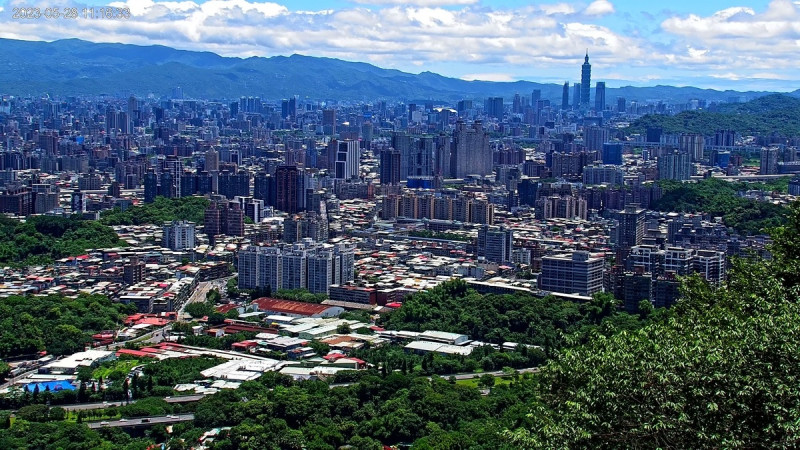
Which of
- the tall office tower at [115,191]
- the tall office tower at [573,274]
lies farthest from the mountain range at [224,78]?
the tall office tower at [573,274]

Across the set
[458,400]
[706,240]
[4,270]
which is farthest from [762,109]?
[458,400]

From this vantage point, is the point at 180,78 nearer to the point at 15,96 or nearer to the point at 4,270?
the point at 15,96

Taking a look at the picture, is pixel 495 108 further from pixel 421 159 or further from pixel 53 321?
pixel 53 321

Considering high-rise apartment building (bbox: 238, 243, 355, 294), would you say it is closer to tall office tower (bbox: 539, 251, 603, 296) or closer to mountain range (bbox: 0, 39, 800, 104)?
tall office tower (bbox: 539, 251, 603, 296)

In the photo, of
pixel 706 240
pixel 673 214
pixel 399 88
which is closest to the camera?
pixel 706 240

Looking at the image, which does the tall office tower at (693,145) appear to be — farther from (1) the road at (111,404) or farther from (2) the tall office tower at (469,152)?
(1) the road at (111,404)

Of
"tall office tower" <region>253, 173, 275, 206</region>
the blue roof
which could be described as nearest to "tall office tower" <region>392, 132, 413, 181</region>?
"tall office tower" <region>253, 173, 275, 206</region>
